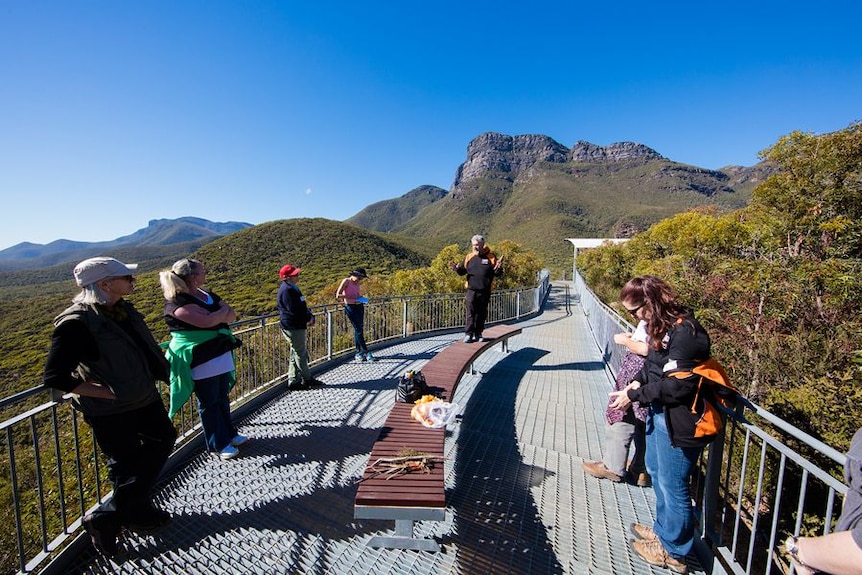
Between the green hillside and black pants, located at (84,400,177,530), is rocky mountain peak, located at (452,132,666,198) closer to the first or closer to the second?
the green hillside

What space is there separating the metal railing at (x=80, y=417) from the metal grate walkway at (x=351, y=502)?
37cm

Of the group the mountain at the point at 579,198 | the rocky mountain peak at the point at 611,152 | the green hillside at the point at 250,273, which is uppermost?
the rocky mountain peak at the point at 611,152

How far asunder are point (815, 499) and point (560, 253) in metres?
54.3

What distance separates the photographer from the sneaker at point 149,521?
7.82 feet

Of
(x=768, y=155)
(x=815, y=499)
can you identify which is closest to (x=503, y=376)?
(x=815, y=499)

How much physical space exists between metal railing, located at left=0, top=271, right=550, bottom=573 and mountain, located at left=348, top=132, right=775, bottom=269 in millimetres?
47508

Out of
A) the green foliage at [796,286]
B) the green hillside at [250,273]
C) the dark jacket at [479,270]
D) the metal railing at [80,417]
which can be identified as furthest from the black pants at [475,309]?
the green hillside at [250,273]

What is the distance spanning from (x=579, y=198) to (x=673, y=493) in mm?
87199

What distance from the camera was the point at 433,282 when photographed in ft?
62.0

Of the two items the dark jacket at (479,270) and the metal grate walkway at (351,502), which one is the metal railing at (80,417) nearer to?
the metal grate walkway at (351,502)

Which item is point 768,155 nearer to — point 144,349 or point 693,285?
point 693,285

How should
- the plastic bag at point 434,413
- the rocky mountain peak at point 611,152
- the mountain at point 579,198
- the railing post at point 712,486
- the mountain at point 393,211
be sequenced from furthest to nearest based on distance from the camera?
the mountain at point 393,211
the rocky mountain peak at point 611,152
the mountain at point 579,198
the plastic bag at point 434,413
the railing post at point 712,486

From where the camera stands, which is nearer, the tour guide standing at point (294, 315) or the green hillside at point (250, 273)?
the tour guide standing at point (294, 315)

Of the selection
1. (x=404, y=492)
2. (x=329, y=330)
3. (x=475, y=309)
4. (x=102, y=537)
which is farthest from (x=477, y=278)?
(x=102, y=537)
